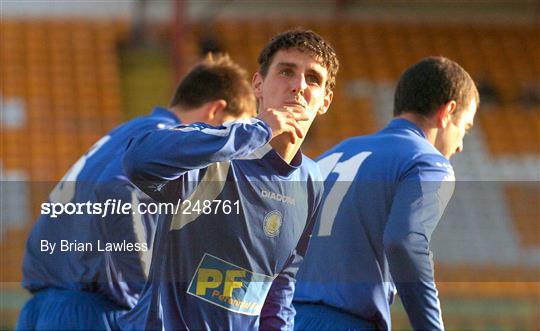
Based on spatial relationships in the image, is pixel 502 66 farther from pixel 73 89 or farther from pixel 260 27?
pixel 73 89

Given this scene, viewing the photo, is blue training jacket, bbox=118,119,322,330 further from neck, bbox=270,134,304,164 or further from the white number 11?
the white number 11

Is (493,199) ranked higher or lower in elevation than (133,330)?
higher

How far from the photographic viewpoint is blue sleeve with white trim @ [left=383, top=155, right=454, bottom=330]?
3402mm

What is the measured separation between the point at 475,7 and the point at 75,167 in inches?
575

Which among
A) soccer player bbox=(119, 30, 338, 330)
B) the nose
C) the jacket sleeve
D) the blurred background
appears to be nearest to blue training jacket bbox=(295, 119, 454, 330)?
the jacket sleeve

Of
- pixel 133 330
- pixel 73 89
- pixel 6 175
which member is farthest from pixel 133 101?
pixel 133 330

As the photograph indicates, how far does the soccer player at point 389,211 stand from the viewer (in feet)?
11.2

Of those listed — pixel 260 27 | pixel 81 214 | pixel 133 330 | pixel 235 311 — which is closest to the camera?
pixel 235 311

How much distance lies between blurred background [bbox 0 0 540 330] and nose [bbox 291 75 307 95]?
8.15 m

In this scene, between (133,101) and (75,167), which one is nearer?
(75,167)

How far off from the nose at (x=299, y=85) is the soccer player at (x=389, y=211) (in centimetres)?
64

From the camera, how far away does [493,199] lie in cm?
1424

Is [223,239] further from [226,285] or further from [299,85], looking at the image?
[299,85]

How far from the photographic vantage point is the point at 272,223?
3.25 m
